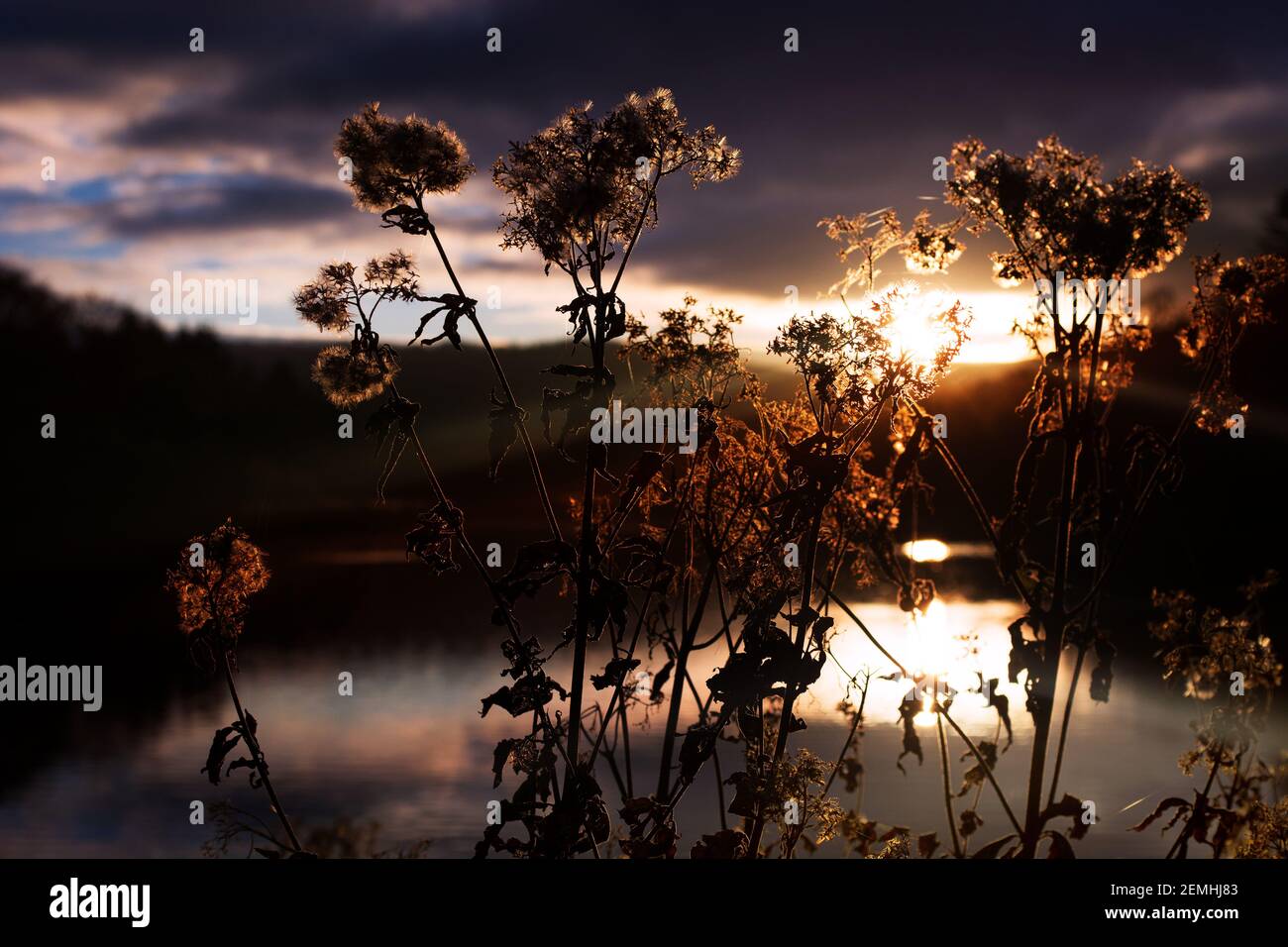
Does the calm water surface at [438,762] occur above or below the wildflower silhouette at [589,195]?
below

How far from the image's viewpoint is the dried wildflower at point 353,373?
144 inches

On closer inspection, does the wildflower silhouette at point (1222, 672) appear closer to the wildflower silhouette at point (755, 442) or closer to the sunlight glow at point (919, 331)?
the wildflower silhouette at point (755, 442)

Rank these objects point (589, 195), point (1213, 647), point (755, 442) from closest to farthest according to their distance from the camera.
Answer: point (589, 195) → point (755, 442) → point (1213, 647)

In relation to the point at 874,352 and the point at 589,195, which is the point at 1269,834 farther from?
the point at 589,195

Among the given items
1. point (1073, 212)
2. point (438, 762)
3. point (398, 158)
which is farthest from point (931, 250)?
point (438, 762)

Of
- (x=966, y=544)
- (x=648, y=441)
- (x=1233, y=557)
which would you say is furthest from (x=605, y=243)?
(x=966, y=544)

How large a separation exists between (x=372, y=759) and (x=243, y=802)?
2777mm

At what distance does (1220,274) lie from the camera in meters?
4.96

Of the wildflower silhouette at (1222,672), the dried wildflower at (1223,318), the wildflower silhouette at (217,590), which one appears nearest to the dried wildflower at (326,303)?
the wildflower silhouette at (217,590)

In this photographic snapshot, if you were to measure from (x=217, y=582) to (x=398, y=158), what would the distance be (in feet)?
6.13

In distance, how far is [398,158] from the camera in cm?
363

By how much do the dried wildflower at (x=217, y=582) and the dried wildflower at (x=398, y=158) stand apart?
1.54 m

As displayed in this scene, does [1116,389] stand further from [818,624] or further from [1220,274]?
[818,624]

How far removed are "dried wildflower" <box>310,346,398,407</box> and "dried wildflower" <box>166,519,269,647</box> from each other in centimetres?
102
